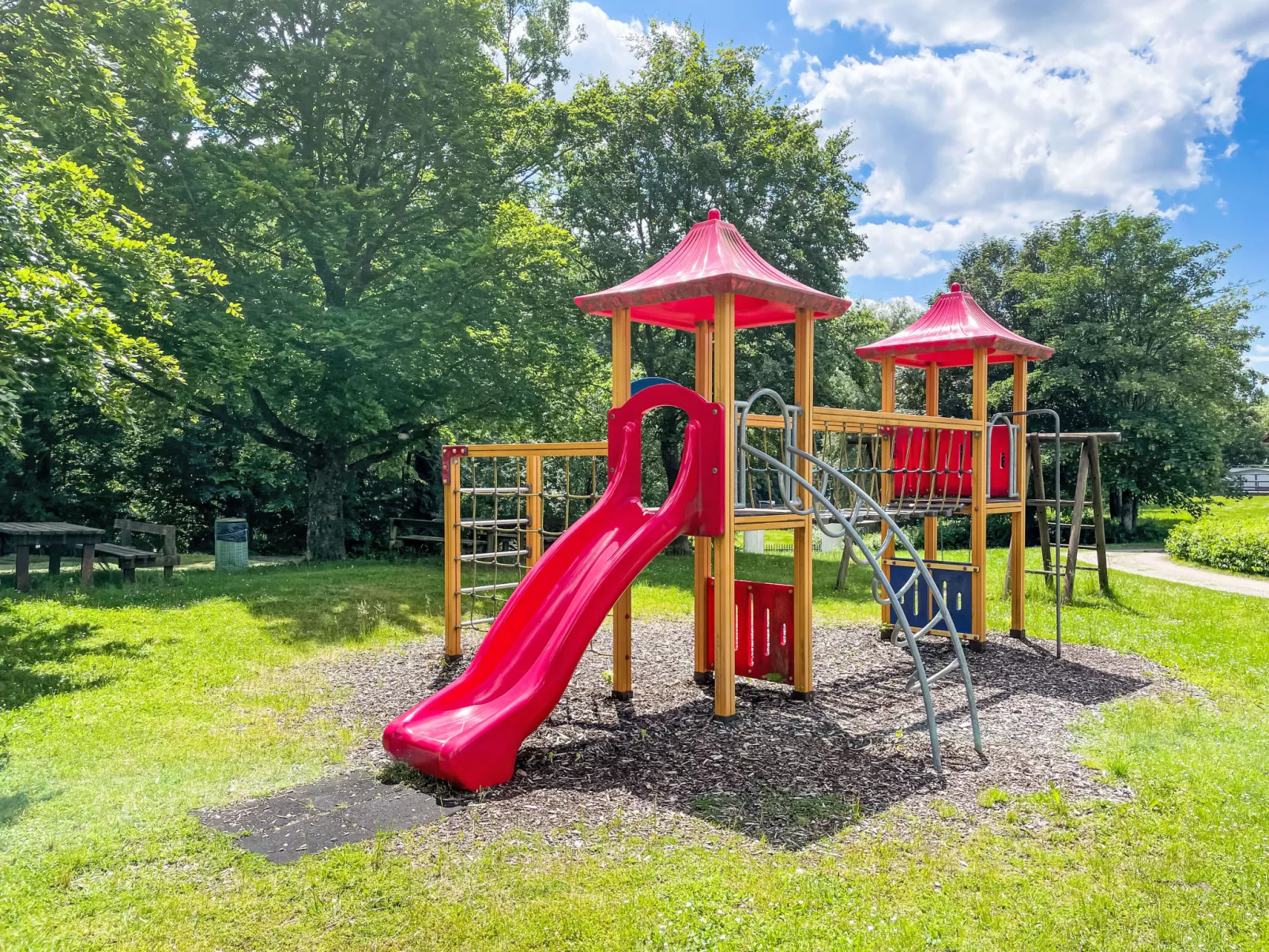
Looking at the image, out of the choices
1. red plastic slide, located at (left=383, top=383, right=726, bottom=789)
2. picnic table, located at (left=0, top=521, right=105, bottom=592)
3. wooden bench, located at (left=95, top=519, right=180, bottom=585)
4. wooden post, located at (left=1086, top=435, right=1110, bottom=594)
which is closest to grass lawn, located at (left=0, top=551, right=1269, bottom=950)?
red plastic slide, located at (left=383, top=383, right=726, bottom=789)

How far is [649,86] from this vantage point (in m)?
19.9

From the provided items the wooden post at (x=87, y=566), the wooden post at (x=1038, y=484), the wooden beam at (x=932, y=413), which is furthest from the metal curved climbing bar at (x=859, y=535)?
the wooden post at (x=87, y=566)

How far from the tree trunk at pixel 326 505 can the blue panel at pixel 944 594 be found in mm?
11317

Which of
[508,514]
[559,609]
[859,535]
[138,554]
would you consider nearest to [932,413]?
[859,535]

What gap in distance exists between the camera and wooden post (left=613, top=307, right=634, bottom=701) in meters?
6.87

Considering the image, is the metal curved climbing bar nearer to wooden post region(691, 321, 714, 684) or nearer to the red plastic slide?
the red plastic slide

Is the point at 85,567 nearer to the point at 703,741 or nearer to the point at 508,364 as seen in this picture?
the point at 508,364

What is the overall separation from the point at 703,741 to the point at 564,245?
1317 centimetres

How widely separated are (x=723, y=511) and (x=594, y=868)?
9.30 feet

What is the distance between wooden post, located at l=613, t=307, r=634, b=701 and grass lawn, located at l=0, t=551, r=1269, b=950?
2.11 meters

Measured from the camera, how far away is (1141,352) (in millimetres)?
23688

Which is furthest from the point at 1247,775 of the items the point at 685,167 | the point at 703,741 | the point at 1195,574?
the point at 685,167

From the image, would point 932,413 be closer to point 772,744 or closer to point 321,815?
point 772,744

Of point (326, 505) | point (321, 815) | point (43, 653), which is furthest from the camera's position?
point (326, 505)
